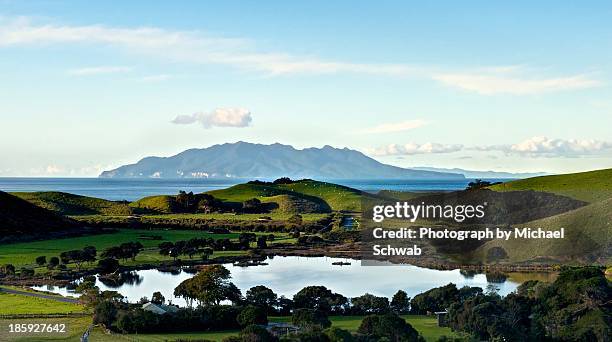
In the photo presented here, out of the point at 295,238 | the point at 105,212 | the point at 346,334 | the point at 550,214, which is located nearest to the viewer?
the point at 346,334

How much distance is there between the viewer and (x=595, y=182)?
126m

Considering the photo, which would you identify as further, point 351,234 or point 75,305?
point 351,234

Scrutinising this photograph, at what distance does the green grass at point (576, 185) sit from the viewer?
113 m

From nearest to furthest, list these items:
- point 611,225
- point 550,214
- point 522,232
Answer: point 611,225 < point 522,232 < point 550,214

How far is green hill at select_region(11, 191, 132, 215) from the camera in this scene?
151m

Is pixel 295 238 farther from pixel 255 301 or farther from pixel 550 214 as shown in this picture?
pixel 255 301

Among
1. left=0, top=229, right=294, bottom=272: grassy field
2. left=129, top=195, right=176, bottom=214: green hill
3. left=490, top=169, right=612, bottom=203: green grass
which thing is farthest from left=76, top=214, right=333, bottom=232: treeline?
left=490, top=169, right=612, bottom=203: green grass

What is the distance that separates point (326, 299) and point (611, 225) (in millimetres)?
46360

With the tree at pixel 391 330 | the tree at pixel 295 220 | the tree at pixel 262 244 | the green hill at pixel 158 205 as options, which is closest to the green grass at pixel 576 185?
the tree at pixel 295 220

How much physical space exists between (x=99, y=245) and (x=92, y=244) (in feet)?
6.28

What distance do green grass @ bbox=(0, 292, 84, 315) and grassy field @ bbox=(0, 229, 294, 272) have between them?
18.3m

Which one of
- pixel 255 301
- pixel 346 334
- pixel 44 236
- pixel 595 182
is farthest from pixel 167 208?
pixel 346 334

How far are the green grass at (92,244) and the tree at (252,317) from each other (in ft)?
118

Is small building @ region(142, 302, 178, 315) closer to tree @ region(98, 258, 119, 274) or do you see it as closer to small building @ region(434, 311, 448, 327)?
small building @ region(434, 311, 448, 327)
